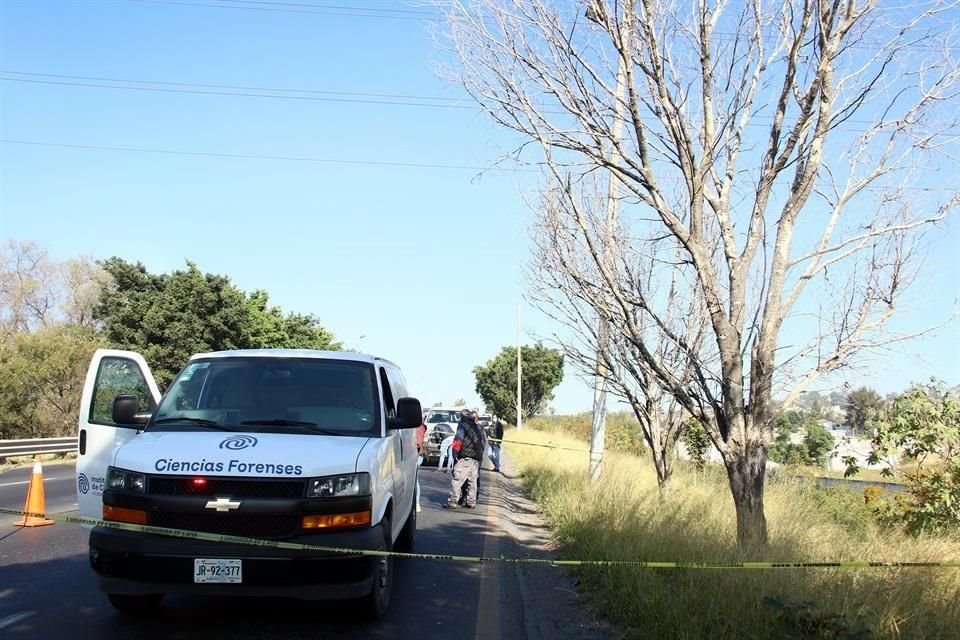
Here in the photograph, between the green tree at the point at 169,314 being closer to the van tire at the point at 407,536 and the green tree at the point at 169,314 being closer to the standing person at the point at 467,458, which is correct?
the standing person at the point at 467,458

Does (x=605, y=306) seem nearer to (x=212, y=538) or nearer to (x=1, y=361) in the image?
(x=212, y=538)

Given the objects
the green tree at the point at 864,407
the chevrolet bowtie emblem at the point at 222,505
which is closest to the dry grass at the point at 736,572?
the green tree at the point at 864,407

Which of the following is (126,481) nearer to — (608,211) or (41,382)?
(608,211)

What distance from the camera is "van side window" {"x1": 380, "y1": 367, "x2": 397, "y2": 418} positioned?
7.40m

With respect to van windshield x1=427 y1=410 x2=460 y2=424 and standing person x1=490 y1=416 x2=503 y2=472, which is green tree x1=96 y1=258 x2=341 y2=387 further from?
standing person x1=490 y1=416 x2=503 y2=472

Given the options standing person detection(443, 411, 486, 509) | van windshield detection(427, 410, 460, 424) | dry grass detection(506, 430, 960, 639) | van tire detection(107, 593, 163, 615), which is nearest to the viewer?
dry grass detection(506, 430, 960, 639)

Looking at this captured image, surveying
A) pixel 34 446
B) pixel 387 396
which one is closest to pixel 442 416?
pixel 34 446

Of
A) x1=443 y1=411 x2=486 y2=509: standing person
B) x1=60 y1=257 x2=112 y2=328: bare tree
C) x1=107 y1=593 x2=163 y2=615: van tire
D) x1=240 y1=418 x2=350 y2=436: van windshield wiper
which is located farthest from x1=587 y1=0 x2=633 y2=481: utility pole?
x1=60 y1=257 x2=112 y2=328: bare tree

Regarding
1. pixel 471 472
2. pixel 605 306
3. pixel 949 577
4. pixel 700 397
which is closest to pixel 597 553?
pixel 700 397

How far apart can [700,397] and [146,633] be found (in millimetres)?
4731

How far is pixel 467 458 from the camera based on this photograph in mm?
14422

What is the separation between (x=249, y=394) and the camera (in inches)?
270

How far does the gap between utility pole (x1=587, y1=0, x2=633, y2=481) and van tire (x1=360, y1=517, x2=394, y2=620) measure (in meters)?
3.71

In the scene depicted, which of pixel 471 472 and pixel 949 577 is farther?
pixel 471 472
